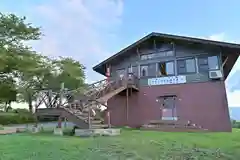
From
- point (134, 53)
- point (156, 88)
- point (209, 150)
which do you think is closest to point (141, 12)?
point (134, 53)

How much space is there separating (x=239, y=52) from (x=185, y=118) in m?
4.99

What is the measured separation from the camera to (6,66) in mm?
20625

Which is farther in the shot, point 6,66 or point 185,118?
point 6,66

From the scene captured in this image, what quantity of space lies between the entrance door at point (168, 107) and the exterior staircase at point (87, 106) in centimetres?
237

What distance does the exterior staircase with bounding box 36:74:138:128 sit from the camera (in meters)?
10.9

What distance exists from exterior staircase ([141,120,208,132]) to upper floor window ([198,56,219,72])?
337 centimetres

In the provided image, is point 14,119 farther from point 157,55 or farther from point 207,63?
point 207,63

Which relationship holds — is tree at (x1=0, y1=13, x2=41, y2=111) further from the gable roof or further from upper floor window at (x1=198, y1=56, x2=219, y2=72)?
upper floor window at (x1=198, y1=56, x2=219, y2=72)

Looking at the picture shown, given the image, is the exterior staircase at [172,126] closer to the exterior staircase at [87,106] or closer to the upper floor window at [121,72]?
the exterior staircase at [87,106]

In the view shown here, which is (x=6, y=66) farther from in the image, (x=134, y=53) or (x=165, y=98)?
(x=165, y=98)

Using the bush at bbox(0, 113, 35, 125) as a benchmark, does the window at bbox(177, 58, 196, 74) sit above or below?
above

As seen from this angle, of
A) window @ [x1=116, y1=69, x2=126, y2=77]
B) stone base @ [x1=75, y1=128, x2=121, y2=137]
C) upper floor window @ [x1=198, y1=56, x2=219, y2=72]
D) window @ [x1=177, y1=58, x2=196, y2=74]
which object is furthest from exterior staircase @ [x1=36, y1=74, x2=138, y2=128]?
upper floor window @ [x1=198, y1=56, x2=219, y2=72]

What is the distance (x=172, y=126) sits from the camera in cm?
1410

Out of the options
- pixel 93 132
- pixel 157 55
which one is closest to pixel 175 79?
pixel 157 55
